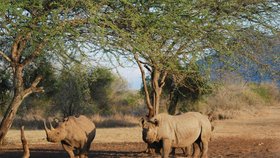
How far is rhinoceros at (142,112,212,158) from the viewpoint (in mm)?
14141

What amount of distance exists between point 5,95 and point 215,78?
66.5ft

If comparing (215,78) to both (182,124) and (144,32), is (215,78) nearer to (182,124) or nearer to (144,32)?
(182,124)

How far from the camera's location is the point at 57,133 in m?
14.8

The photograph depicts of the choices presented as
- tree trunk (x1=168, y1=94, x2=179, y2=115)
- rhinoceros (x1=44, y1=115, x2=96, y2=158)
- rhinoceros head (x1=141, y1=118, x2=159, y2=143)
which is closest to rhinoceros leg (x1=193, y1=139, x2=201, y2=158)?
rhinoceros head (x1=141, y1=118, x2=159, y2=143)

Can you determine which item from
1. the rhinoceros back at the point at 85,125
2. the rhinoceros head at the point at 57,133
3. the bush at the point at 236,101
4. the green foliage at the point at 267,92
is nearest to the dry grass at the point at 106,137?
the bush at the point at 236,101

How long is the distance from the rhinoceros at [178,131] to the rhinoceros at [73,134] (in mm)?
2091

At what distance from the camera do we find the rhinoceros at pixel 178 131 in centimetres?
1414

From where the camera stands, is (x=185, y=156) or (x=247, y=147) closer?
(x=185, y=156)

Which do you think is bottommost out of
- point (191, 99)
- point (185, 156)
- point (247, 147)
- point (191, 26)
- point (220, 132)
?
point (191, 99)

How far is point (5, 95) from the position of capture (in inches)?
1444

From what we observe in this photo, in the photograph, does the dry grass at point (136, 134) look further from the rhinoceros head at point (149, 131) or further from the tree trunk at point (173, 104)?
the rhinoceros head at point (149, 131)

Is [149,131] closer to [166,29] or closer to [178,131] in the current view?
[178,131]

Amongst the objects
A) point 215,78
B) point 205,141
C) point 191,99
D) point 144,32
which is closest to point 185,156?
point 205,141

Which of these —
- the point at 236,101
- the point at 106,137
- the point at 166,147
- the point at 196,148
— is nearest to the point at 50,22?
the point at 166,147
